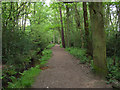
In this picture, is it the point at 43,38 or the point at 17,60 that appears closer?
the point at 17,60

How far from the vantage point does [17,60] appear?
733 cm

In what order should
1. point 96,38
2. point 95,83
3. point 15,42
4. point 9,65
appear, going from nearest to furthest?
point 95,83, point 96,38, point 9,65, point 15,42

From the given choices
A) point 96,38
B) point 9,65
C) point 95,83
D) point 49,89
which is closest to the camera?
point 49,89

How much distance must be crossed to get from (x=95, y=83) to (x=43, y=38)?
11647 mm

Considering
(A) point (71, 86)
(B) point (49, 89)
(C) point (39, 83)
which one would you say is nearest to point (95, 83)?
(A) point (71, 86)

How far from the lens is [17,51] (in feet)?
24.2

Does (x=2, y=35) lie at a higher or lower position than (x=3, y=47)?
higher

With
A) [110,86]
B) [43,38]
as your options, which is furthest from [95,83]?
[43,38]

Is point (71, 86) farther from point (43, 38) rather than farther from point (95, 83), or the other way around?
point (43, 38)

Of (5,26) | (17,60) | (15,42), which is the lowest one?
(17,60)

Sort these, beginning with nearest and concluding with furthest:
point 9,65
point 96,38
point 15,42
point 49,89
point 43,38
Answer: point 49,89
point 96,38
point 9,65
point 15,42
point 43,38

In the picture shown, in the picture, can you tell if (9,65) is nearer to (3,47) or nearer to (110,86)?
(3,47)

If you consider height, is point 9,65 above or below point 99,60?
below

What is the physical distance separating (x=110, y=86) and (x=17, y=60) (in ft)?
18.6
